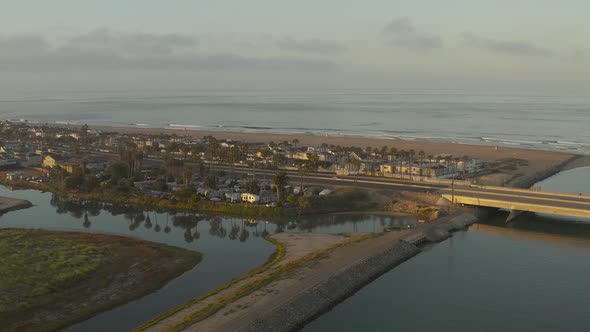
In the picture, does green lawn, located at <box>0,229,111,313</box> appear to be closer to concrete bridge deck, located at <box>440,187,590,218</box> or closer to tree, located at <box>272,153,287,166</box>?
concrete bridge deck, located at <box>440,187,590,218</box>

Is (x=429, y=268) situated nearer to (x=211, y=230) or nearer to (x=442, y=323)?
(x=442, y=323)

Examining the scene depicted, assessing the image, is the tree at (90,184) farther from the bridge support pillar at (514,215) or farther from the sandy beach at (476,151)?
the sandy beach at (476,151)

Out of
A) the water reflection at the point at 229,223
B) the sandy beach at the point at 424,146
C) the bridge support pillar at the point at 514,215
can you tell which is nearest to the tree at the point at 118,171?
the water reflection at the point at 229,223

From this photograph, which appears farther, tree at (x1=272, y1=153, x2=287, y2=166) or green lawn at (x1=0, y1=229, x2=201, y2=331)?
tree at (x1=272, y1=153, x2=287, y2=166)

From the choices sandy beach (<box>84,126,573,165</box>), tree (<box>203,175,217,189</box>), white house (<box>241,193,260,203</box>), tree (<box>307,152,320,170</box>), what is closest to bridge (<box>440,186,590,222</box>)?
white house (<box>241,193,260,203</box>)

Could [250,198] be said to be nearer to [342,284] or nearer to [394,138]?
[342,284]
